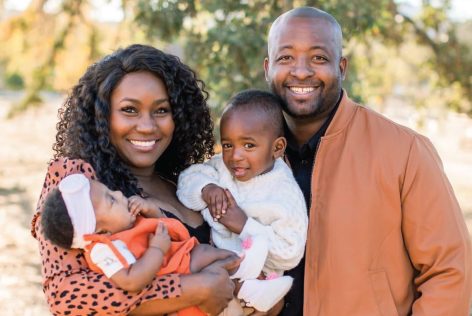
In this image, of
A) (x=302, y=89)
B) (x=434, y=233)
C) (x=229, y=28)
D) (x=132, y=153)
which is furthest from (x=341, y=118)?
(x=229, y=28)

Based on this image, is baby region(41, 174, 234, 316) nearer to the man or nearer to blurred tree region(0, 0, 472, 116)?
the man

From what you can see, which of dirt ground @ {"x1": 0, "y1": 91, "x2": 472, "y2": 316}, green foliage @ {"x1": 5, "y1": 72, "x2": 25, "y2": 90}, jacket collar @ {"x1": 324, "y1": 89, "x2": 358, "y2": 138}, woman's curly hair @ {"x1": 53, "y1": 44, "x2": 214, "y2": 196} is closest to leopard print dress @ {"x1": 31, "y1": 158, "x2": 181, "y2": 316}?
woman's curly hair @ {"x1": 53, "y1": 44, "x2": 214, "y2": 196}

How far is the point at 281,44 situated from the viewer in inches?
128

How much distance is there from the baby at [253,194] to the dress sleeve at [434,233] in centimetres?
47

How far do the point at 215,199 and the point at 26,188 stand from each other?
41.2 feet

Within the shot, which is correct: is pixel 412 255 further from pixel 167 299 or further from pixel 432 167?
pixel 167 299

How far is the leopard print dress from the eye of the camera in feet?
8.39

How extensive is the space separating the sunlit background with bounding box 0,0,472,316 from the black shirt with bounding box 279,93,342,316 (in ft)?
10.9

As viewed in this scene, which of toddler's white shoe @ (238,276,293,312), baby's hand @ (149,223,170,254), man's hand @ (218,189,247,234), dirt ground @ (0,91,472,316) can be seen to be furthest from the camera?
dirt ground @ (0,91,472,316)

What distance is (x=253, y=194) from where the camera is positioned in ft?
10.0

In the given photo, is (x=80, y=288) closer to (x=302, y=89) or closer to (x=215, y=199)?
(x=215, y=199)

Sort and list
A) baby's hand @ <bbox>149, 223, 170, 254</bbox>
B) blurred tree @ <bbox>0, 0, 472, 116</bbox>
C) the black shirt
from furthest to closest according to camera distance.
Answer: blurred tree @ <bbox>0, 0, 472, 116</bbox> < the black shirt < baby's hand @ <bbox>149, 223, 170, 254</bbox>

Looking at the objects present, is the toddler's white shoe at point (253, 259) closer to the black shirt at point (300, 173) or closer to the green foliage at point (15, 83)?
the black shirt at point (300, 173)

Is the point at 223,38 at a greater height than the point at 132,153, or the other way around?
the point at 223,38
